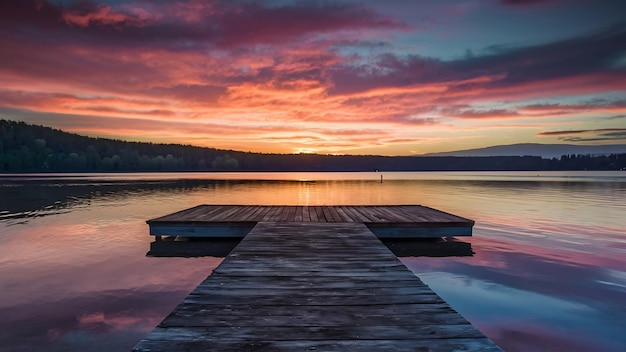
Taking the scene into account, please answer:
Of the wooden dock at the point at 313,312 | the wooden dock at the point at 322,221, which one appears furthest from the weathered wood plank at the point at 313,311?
the wooden dock at the point at 322,221

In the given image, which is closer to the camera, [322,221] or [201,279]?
[201,279]

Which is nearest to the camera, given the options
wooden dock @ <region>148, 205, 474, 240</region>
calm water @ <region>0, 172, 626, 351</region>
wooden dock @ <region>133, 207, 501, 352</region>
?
wooden dock @ <region>133, 207, 501, 352</region>

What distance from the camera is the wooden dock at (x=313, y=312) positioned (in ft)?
11.1

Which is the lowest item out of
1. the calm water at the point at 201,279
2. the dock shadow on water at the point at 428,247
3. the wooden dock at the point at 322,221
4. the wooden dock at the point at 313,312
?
the calm water at the point at 201,279

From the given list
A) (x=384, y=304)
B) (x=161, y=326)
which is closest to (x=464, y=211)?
(x=384, y=304)

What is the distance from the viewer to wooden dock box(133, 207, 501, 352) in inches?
133

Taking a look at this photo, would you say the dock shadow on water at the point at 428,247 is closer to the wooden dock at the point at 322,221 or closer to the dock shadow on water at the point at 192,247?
the wooden dock at the point at 322,221

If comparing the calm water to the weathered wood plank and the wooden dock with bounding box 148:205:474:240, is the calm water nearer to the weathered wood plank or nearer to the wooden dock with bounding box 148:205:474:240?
the wooden dock with bounding box 148:205:474:240

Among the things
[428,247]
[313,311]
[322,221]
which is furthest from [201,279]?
[428,247]

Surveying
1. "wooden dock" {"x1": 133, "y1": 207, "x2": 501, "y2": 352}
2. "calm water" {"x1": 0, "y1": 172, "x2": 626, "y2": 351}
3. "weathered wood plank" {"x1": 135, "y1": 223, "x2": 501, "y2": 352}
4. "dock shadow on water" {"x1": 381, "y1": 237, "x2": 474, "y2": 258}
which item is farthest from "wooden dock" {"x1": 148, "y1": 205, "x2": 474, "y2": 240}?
"wooden dock" {"x1": 133, "y1": 207, "x2": 501, "y2": 352}

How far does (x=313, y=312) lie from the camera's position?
413 centimetres

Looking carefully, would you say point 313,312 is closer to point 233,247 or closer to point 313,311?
point 313,311

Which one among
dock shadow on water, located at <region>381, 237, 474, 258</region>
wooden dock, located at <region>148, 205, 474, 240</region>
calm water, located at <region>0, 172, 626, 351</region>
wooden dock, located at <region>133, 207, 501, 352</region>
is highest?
wooden dock, located at <region>133, 207, 501, 352</region>

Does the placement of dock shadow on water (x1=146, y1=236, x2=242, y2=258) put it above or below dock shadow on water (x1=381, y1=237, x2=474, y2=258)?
below
